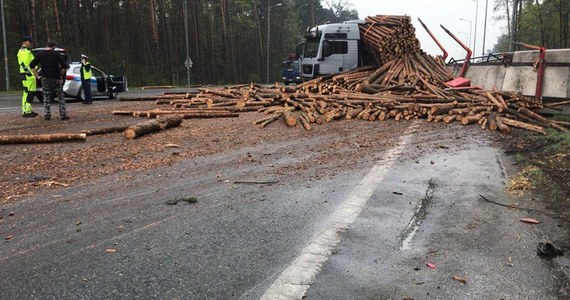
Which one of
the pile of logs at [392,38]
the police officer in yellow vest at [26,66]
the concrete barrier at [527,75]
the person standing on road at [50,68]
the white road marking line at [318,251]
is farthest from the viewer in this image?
the pile of logs at [392,38]

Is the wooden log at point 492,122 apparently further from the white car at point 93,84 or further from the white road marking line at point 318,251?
the white car at point 93,84

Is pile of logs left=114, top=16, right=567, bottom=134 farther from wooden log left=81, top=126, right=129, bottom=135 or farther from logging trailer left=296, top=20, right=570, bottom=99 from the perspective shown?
wooden log left=81, top=126, right=129, bottom=135

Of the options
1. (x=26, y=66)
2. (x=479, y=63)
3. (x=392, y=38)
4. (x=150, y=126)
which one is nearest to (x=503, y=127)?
(x=479, y=63)

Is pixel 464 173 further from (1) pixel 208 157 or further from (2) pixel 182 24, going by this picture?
(2) pixel 182 24

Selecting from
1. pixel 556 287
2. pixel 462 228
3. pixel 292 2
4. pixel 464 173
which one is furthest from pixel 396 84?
pixel 292 2

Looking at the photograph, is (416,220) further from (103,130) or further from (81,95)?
(81,95)

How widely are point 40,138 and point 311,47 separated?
15.1 metres

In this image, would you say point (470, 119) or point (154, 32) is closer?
point (470, 119)

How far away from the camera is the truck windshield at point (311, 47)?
21.1 meters

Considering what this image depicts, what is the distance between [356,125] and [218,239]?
8154 millimetres

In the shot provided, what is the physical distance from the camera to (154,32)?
38844 mm

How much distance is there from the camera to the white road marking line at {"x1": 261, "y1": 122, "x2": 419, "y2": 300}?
294 cm

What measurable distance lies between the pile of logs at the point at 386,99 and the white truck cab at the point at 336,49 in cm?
63

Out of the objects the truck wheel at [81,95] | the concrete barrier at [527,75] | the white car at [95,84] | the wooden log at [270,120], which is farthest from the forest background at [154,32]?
the concrete barrier at [527,75]
